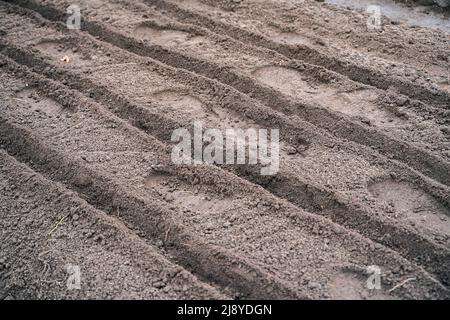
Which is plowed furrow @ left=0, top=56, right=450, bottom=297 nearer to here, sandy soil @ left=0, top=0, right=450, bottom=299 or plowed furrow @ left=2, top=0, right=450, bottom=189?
sandy soil @ left=0, top=0, right=450, bottom=299

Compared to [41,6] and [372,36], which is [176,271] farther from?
[41,6]

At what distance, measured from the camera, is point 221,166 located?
11.3 ft

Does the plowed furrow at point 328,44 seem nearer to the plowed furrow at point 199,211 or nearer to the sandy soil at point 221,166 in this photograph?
the sandy soil at point 221,166

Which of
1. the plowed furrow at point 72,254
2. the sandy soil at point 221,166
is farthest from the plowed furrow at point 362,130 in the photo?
the plowed furrow at point 72,254

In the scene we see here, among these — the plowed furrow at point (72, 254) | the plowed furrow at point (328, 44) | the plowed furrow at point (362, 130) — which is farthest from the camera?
the plowed furrow at point (328, 44)

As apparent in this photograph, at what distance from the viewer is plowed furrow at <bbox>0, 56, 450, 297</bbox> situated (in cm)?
281

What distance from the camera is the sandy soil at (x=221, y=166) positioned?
285 centimetres

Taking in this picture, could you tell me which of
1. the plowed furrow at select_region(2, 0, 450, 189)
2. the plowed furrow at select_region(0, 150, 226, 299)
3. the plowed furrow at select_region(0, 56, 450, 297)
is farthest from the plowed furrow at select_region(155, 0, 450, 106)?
the plowed furrow at select_region(0, 150, 226, 299)

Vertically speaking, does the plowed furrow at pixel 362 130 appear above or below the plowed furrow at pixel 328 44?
below
